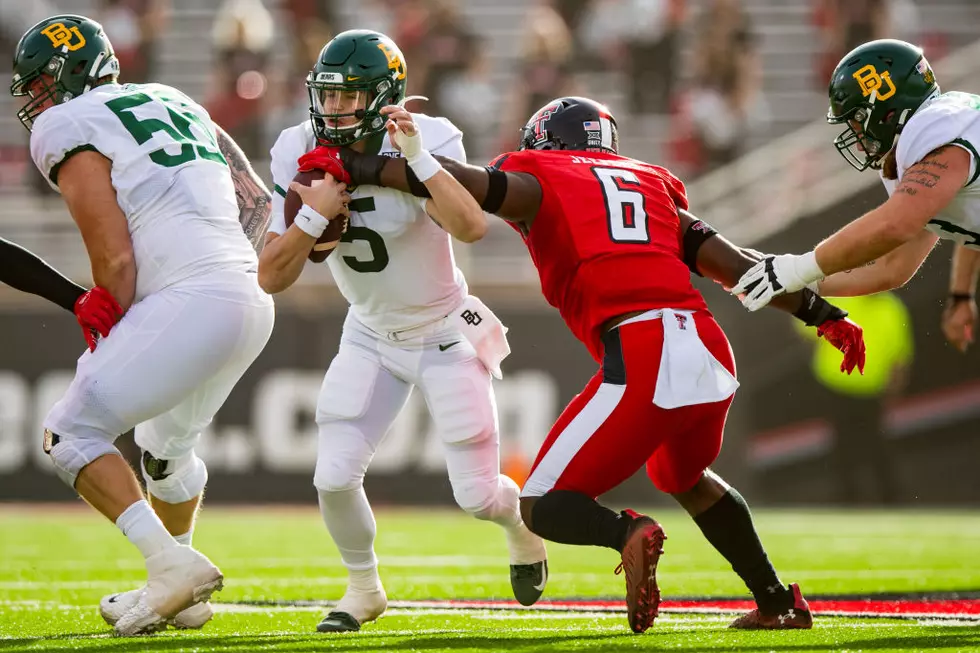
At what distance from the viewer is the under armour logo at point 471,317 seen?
4.71 m

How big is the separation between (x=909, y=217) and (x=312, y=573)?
350 cm

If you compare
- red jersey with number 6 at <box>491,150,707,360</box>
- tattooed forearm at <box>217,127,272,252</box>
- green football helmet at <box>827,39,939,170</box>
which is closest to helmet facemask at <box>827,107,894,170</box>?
green football helmet at <box>827,39,939,170</box>

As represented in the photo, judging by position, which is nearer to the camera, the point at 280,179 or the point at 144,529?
the point at 144,529

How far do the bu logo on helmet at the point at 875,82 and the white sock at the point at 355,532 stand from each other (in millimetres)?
2019

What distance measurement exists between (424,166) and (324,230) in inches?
14.4

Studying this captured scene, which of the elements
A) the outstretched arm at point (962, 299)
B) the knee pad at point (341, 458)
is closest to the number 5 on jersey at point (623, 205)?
the knee pad at point (341, 458)

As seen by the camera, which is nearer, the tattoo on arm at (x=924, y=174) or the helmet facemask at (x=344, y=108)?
the tattoo on arm at (x=924, y=174)

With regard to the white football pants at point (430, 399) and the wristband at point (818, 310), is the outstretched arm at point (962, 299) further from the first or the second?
the white football pants at point (430, 399)

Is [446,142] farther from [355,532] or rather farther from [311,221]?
[355,532]

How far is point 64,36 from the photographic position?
4426 millimetres

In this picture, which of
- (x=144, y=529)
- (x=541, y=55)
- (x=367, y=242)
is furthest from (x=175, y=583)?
(x=541, y=55)

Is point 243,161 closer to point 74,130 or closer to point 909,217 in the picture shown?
point 74,130

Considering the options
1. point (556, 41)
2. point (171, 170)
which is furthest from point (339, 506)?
point (556, 41)

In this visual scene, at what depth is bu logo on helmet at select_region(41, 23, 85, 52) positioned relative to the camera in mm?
4414
